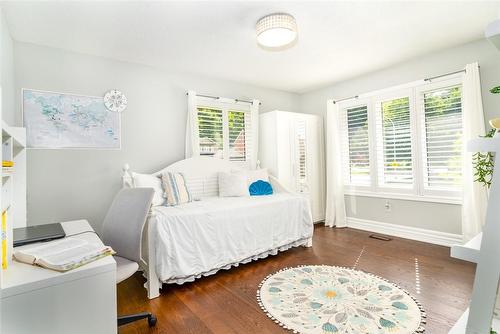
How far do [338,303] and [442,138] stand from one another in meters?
2.58

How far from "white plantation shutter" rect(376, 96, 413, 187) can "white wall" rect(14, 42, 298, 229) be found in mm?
2687

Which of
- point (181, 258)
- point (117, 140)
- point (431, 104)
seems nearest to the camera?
point (181, 258)

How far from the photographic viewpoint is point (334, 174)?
4.21 m

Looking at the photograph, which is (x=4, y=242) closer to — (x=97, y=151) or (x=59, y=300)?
(x=59, y=300)

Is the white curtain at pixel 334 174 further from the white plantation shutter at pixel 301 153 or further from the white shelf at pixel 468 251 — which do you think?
the white shelf at pixel 468 251

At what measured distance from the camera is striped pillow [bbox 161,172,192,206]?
9.09ft

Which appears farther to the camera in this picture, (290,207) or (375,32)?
(290,207)

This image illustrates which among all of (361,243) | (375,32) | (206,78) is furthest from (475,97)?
(206,78)

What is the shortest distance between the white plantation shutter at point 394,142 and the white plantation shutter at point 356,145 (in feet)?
0.64

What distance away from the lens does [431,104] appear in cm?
332

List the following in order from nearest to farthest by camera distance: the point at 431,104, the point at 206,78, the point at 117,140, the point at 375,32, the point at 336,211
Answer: the point at 375,32 < the point at 117,140 < the point at 431,104 < the point at 206,78 < the point at 336,211

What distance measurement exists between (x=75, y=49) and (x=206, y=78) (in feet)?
5.30

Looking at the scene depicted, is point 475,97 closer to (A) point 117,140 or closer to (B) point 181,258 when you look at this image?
(B) point 181,258

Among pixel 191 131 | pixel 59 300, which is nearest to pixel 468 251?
pixel 59 300
